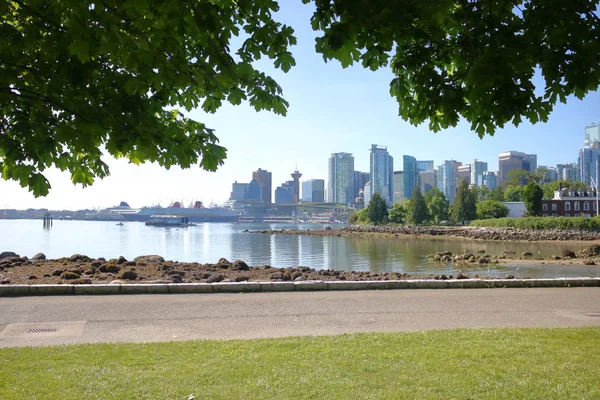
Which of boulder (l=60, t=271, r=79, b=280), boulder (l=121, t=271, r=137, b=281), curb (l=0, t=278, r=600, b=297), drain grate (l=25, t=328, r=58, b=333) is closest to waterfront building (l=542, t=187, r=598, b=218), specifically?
curb (l=0, t=278, r=600, b=297)

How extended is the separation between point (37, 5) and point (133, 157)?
1.77m

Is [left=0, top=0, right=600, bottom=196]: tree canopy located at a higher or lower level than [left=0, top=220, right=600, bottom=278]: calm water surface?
higher

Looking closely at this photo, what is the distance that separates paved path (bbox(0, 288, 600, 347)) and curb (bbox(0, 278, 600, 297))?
0.40m

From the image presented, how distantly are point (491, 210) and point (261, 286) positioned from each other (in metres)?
99.9

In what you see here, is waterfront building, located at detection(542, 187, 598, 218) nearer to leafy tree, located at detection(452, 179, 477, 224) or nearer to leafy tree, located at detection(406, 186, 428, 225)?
leafy tree, located at detection(452, 179, 477, 224)

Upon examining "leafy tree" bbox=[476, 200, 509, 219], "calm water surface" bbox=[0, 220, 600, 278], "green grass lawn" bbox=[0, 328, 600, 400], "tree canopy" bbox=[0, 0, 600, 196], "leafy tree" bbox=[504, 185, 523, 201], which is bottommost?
"calm water surface" bbox=[0, 220, 600, 278]

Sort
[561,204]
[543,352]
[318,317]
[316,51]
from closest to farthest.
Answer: [316,51], [543,352], [318,317], [561,204]

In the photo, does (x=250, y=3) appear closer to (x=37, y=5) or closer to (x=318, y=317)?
(x=37, y=5)

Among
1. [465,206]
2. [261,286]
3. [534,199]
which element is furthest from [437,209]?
[261,286]

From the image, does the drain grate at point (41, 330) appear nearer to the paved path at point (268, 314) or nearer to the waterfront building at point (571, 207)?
the paved path at point (268, 314)

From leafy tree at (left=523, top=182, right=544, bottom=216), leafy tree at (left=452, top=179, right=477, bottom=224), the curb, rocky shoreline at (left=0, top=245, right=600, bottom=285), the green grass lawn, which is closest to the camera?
the green grass lawn

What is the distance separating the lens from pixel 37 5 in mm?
3766

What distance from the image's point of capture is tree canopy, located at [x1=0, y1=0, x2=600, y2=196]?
3.55 metres

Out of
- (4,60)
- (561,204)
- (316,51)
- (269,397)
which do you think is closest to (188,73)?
(316,51)
